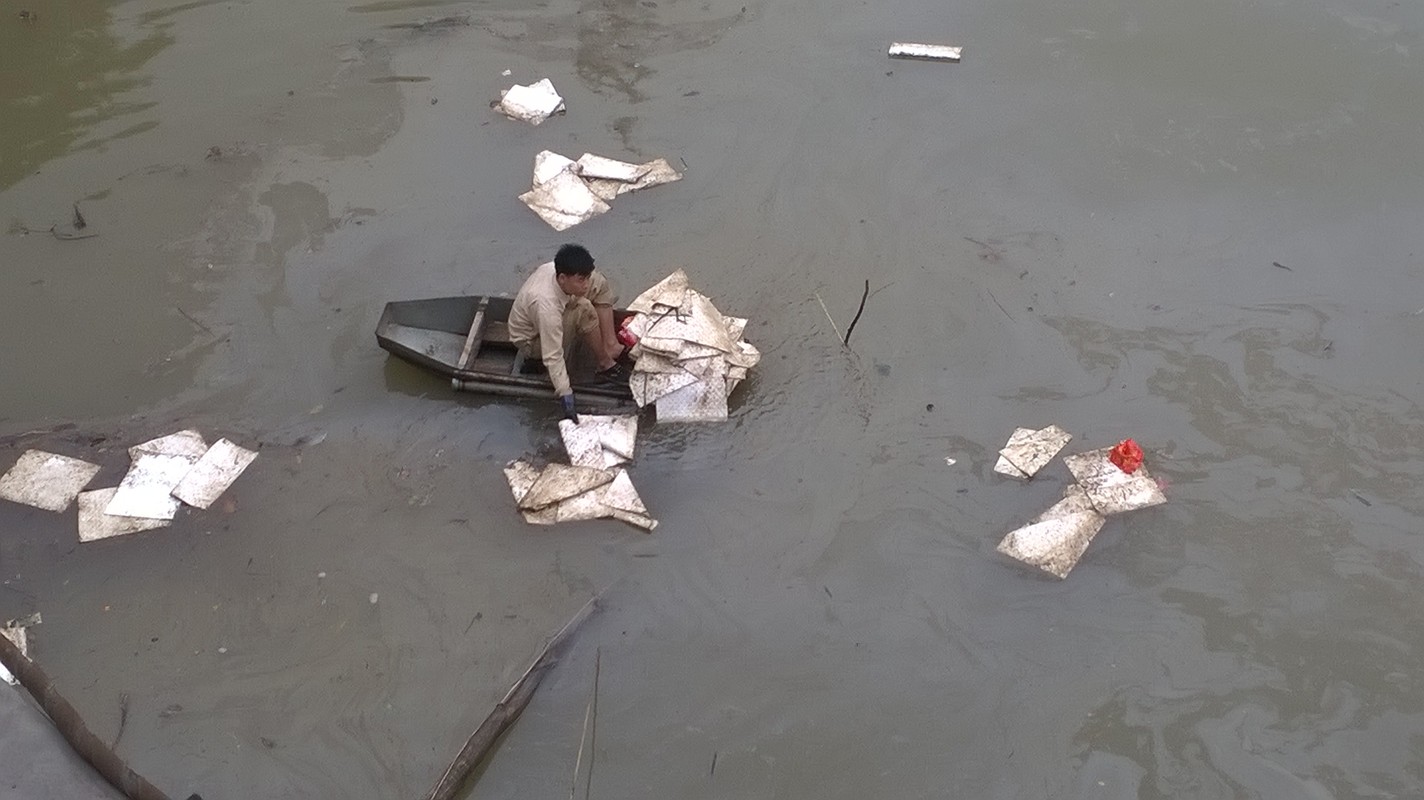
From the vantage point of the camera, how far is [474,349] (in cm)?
617

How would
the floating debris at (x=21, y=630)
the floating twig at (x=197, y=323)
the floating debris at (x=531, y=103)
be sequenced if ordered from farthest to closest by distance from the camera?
the floating debris at (x=531, y=103), the floating twig at (x=197, y=323), the floating debris at (x=21, y=630)

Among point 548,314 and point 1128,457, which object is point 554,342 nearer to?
point 548,314

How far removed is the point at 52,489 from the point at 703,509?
3996 millimetres

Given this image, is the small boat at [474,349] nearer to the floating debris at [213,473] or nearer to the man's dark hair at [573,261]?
the man's dark hair at [573,261]

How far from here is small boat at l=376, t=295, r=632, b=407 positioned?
19.6 ft

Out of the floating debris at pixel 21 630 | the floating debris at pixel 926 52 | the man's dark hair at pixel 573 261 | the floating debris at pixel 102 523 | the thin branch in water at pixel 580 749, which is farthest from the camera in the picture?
the floating debris at pixel 926 52

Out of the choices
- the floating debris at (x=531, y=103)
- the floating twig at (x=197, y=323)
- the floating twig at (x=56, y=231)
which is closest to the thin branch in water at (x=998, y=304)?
the floating debris at (x=531, y=103)

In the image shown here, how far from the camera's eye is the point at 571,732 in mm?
4762

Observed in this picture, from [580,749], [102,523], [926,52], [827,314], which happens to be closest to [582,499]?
[580,749]

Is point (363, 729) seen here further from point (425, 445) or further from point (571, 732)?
point (425, 445)

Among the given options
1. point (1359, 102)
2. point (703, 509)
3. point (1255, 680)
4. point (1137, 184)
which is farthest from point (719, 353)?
point (1359, 102)

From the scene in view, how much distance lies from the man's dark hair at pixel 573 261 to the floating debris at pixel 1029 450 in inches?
111

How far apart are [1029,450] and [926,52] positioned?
14.9 ft

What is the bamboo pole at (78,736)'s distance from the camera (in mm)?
3494
